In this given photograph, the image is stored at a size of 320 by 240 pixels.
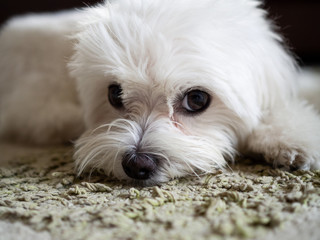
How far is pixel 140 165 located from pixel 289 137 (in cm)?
56

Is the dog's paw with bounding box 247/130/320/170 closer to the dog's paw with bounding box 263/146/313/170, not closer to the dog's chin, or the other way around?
the dog's paw with bounding box 263/146/313/170

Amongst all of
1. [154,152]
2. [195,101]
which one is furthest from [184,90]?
[154,152]

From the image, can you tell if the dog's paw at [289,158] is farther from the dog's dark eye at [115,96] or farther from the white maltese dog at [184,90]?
the dog's dark eye at [115,96]

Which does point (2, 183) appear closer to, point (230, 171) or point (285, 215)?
point (230, 171)

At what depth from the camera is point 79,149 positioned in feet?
4.47

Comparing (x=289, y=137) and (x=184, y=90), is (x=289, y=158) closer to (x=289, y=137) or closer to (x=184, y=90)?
(x=289, y=137)

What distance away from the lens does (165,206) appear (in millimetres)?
1005

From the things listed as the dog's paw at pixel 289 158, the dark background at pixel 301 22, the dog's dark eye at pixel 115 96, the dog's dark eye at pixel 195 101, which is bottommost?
the dog's paw at pixel 289 158

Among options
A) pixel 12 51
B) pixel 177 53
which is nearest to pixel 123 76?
pixel 177 53

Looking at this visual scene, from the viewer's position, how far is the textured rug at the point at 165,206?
845 millimetres

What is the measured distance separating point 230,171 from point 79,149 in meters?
0.57

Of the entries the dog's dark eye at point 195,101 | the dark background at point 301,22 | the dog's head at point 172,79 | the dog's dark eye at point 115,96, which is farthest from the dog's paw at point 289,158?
the dark background at point 301,22

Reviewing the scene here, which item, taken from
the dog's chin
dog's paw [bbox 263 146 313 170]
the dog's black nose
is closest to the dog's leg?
dog's paw [bbox 263 146 313 170]

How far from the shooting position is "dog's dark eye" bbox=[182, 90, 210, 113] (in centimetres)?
134
